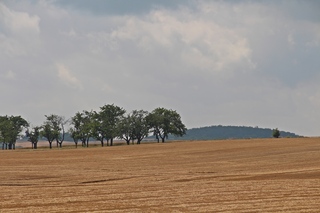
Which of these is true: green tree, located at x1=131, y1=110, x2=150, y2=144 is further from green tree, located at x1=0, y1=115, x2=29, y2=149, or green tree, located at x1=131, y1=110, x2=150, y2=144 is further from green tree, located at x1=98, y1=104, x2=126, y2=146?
green tree, located at x1=0, y1=115, x2=29, y2=149

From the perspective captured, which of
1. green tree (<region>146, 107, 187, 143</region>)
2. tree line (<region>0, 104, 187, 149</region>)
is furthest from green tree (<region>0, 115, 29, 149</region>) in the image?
green tree (<region>146, 107, 187, 143</region>)

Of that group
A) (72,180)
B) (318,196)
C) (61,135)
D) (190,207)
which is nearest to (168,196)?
(190,207)

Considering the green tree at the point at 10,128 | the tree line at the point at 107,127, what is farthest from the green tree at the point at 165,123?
the green tree at the point at 10,128

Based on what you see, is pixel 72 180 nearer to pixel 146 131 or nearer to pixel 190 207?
pixel 190 207

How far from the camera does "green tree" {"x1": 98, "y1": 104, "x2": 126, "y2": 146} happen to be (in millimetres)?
154000

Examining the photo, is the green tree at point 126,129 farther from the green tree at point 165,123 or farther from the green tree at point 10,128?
the green tree at point 10,128

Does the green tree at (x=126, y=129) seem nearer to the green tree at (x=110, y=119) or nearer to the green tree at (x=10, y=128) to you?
the green tree at (x=110, y=119)

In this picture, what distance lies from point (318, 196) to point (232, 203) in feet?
15.8

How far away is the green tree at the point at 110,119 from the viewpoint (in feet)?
505

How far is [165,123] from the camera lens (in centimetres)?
15838

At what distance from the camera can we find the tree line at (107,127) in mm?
155125

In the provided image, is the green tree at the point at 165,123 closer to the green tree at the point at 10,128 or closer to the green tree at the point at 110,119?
the green tree at the point at 110,119

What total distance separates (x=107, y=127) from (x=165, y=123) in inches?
713

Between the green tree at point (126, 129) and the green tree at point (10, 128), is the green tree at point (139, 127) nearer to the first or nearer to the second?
the green tree at point (126, 129)
